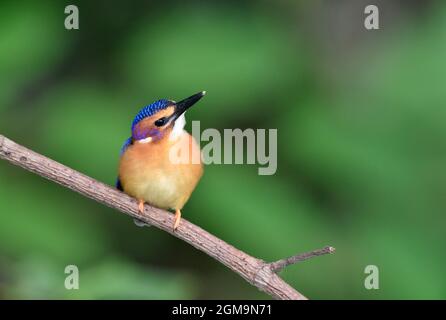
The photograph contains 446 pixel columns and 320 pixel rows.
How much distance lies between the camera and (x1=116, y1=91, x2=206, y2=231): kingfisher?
10.0 ft

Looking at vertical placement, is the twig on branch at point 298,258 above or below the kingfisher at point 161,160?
below

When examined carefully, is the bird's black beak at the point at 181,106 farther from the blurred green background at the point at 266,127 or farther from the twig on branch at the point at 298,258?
the twig on branch at the point at 298,258

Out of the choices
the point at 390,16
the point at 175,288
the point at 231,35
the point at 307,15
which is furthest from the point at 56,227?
the point at 390,16

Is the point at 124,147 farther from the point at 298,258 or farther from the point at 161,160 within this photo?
the point at 298,258

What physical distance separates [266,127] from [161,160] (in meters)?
0.84

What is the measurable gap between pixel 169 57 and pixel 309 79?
0.74 meters

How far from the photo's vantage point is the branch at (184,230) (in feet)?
8.01

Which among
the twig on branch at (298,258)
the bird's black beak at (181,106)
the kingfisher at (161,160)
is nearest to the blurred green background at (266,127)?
the kingfisher at (161,160)

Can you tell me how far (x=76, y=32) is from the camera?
4297 millimetres

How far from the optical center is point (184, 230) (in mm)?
2689

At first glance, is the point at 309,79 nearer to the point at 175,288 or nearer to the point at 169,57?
the point at 169,57

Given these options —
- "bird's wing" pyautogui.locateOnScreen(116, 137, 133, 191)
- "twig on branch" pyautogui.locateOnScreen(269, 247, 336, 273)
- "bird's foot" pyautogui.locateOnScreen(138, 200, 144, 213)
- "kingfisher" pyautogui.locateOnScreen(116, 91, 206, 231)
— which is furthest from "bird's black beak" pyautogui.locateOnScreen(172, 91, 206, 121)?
"twig on branch" pyautogui.locateOnScreen(269, 247, 336, 273)

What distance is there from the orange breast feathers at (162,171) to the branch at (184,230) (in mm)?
239

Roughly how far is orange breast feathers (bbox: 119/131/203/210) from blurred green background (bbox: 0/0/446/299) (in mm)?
402
